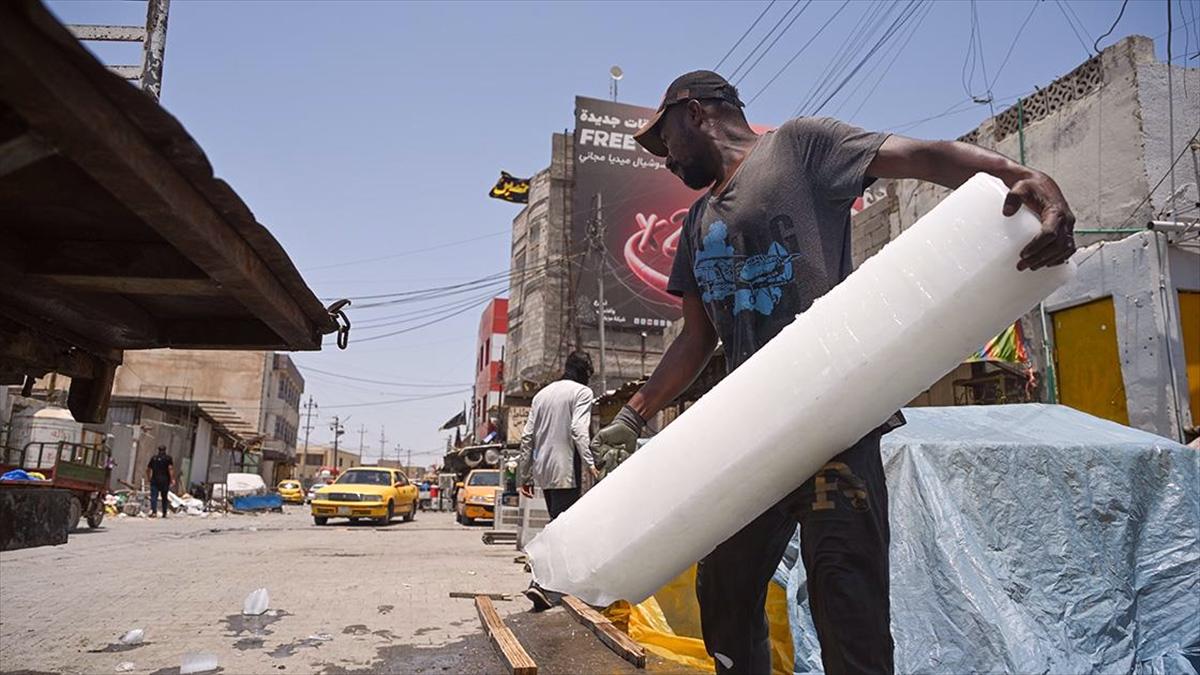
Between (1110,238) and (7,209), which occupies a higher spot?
(1110,238)

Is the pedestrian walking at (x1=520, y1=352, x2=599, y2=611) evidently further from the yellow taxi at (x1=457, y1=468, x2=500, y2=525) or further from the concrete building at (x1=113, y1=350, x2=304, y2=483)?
the concrete building at (x1=113, y1=350, x2=304, y2=483)

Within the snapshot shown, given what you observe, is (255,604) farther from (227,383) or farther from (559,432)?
(227,383)

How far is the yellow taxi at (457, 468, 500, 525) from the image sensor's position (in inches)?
727

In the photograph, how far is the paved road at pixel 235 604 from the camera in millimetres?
3834

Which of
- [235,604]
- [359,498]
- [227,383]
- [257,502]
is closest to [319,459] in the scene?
[227,383]

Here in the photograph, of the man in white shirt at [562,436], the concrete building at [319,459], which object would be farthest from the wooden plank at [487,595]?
the concrete building at [319,459]

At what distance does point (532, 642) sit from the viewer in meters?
4.30

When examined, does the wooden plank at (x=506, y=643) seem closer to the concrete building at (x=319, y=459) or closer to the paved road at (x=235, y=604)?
the paved road at (x=235, y=604)

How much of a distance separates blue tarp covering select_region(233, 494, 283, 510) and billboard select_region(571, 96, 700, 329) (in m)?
13.8

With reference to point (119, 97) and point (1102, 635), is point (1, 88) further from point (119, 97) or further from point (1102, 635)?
point (1102, 635)

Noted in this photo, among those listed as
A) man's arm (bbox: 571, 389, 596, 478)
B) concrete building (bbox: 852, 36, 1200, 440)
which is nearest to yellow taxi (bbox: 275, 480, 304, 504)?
concrete building (bbox: 852, 36, 1200, 440)

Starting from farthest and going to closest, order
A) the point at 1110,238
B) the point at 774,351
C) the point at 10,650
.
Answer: the point at 1110,238 < the point at 10,650 < the point at 774,351

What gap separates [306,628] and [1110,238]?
32.0 ft

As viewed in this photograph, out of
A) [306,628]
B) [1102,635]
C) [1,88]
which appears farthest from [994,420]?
[1,88]
